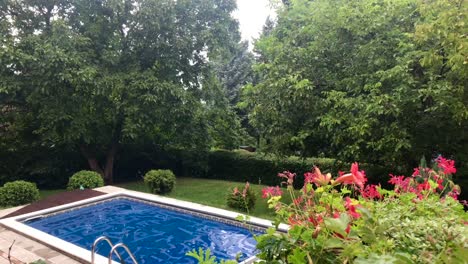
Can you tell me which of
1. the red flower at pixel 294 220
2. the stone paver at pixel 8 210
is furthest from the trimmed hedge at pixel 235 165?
the red flower at pixel 294 220

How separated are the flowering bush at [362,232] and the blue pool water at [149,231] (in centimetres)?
495

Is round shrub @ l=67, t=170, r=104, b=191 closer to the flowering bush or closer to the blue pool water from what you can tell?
the blue pool water

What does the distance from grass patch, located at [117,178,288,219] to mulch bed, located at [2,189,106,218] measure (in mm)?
2497

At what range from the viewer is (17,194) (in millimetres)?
9648

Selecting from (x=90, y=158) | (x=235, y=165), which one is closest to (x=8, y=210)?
(x=90, y=158)

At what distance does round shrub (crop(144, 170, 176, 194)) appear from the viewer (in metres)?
11.3

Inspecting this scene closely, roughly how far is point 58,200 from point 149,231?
141 inches

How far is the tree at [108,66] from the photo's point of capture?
35.4ft

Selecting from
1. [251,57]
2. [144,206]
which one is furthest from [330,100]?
[251,57]

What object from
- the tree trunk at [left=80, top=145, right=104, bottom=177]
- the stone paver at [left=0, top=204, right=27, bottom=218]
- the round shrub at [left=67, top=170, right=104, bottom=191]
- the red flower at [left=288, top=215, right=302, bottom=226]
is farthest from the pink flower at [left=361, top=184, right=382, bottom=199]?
the tree trunk at [left=80, top=145, right=104, bottom=177]

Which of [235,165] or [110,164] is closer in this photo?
[110,164]

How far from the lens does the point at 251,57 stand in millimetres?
23750

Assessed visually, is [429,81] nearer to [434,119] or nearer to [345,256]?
[434,119]

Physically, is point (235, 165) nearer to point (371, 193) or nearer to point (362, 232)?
point (371, 193)
